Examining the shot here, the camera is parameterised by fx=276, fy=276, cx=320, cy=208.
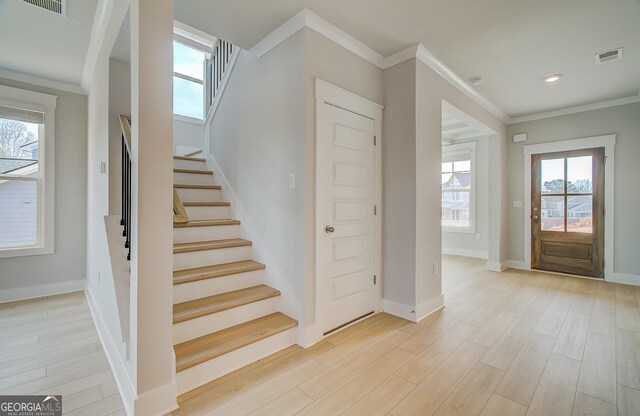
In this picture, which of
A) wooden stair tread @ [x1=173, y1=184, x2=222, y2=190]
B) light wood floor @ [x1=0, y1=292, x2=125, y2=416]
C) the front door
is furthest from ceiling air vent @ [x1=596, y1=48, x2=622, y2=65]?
light wood floor @ [x1=0, y1=292, x2=125, y2=416]

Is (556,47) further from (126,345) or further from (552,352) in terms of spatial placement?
(126,345)

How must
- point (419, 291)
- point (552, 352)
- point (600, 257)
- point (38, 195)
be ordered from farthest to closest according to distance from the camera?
point (600, 257) < point (38, 195) < point (419, 291) < point (552, 352)

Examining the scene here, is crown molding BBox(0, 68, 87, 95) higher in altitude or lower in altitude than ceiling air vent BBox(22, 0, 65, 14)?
lower

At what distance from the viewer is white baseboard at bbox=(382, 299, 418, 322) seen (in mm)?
2729

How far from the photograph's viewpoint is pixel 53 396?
65.9 inches

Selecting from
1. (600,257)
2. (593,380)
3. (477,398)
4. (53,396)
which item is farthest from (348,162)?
(600,257)

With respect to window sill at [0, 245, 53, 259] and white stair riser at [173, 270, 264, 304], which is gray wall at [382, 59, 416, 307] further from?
window sill at [0, 245, 53, 259]

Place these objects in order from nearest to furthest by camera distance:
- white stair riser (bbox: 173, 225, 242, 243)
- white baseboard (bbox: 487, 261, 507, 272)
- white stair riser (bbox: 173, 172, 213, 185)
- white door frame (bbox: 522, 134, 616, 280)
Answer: white stair riser (bbox: 173, 225, 242, 243), white stair riser (bbox: 173, 172, 213, 185), white door frame (bbox: 522, 134, 616, 280), white baseboard (bbox: 487, 261, 507, 272)

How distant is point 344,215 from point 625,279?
4542mm

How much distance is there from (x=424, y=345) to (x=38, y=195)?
15.5ft

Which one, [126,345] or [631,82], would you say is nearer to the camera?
[126,345]

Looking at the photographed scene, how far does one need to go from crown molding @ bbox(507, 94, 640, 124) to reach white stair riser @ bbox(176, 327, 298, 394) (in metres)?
5.26

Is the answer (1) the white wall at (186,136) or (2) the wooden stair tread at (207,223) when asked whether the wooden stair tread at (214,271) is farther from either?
(1) the white wall at (186,136)

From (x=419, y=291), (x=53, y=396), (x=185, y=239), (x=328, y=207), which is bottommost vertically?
(x=53, y=396)
